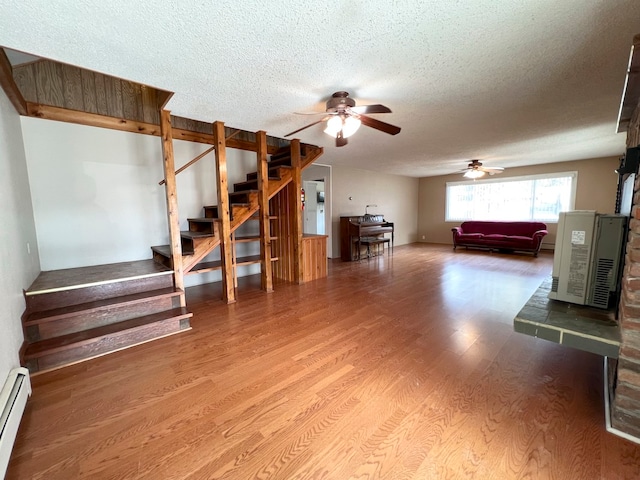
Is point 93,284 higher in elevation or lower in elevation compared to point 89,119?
lower

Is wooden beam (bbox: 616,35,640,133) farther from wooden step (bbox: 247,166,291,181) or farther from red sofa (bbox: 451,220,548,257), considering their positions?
red sofa (bbox: 451,220,548,257)

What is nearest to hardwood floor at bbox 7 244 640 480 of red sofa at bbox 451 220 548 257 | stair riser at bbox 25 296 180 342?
stair riser at bbox 25 296 180 342

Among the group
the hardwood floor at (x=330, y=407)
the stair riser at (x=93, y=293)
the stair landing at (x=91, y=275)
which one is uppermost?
the stair landing at (x=91, y=275)

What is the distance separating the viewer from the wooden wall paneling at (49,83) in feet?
9.68

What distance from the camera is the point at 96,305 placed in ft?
8.01

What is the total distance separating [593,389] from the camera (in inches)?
69.7

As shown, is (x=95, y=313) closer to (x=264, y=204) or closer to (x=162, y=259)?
(x=162, y=259)

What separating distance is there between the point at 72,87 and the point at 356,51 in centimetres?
353

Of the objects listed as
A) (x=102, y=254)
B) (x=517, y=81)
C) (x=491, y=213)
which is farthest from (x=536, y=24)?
(x=491, y=213)

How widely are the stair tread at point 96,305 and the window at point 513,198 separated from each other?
27.4ft

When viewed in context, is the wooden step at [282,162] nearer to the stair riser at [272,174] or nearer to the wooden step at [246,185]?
the stair riser at [272,174]

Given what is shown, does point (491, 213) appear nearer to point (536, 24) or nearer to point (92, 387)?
point (536, 24)

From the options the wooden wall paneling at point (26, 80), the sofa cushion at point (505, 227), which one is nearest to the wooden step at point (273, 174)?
the wooden wall paneling at point (26, 80)

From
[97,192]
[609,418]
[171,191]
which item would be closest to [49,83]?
[97,192]
